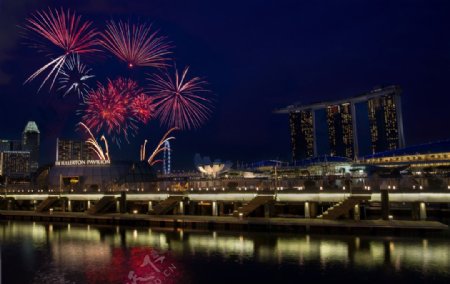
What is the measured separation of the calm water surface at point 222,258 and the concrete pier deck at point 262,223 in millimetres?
2018

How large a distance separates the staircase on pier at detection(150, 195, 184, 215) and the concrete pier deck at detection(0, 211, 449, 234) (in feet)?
5.36

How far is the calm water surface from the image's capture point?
103 feet

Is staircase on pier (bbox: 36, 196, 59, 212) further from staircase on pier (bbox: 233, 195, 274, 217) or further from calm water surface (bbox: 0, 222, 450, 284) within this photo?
staircase on pier (bbox: 233, 195, 274, 217)

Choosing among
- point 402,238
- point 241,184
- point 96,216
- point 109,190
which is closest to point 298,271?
point 402,238

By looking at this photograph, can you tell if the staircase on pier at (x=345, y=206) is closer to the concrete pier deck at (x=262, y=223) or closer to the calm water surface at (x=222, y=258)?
the concrete pier deck at (x=262, y=223)

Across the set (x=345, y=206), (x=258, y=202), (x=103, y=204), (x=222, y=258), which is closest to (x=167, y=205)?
(x=103, y=204)

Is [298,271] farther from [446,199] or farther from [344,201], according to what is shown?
[446,199]

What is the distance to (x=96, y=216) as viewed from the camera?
65.3 metres

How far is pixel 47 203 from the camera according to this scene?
76125 millimetres

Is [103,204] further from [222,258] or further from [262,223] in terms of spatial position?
[222,258]

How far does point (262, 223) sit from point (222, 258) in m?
14.5

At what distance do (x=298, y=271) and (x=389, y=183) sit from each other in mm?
23617

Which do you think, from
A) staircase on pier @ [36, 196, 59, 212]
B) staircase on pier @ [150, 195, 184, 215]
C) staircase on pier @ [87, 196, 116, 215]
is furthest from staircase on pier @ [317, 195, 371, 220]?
staircase on pier @ [36, 196, 59, 212]

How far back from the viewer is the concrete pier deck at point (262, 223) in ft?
152
